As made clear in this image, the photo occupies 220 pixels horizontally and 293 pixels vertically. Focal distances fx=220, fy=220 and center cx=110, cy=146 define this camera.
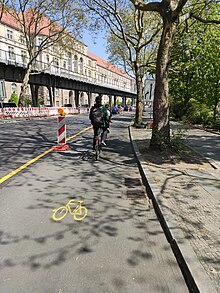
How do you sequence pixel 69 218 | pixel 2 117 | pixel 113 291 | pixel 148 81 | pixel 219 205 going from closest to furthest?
pixel 113 291 → pixel 69 218 → pixel 219 205 → pixel 148 81 → pixel 2 117

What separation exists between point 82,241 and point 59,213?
2.88ft

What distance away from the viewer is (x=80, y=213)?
368 centimetres

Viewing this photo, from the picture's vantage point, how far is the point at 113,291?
213 centimetres

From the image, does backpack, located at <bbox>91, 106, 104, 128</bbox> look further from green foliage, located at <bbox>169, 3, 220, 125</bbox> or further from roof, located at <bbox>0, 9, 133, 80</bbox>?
roof, located at <bbox>0, 9, 133, 80</bbox>

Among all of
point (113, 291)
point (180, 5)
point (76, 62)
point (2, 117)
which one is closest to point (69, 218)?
point (113, 291)

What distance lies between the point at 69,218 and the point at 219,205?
8.35 ft

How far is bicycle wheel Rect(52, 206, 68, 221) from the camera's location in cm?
351

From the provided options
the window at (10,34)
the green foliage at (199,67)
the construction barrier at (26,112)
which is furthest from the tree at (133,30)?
the window at (10,34)

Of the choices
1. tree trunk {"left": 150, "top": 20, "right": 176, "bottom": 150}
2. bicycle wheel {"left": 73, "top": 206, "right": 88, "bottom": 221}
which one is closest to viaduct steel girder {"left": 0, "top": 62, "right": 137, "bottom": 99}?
tree trunk {"left": 150, "top": 20, "right": 176, "bottom": 150}

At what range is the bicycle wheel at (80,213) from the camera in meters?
3.53

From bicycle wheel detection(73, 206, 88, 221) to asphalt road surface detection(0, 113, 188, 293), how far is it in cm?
7

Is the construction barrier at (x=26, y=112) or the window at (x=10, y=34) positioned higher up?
the window at (x=10, y=34)

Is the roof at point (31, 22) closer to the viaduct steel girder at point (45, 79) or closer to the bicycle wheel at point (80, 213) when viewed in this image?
the viaduct steel girder at point (45, 79)

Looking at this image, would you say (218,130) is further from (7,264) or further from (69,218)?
(7,264)
